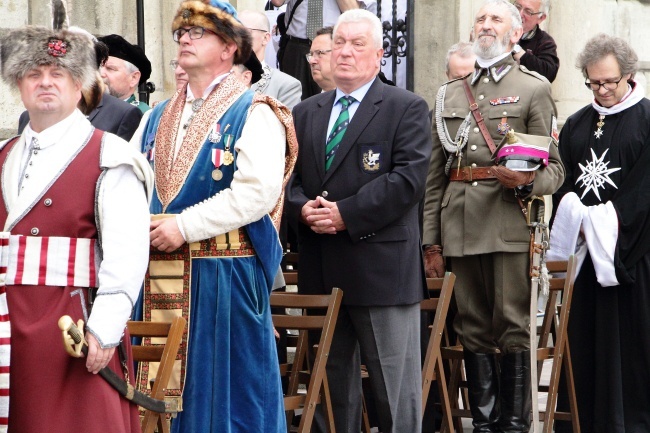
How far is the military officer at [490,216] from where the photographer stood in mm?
6594

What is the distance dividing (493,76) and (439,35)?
4095 millimetres

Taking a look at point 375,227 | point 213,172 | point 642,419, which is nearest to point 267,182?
point 213,172

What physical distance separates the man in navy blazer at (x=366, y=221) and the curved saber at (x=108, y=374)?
1481 mm

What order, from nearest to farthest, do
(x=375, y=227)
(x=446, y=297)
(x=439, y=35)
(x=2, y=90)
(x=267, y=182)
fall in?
(x=267, y=182) < (x=375, y=227) < (x=446, y=297) < (x=2, y=90) < (x=439, y=35)

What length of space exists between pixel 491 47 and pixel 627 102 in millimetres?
777

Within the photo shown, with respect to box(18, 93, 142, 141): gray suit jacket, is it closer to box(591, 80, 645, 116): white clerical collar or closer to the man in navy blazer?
the man in navy blazer

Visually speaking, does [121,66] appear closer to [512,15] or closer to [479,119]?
[479,119]

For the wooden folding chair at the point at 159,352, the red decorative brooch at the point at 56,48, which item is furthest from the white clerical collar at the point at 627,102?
the red decorative brooch at the point at 56,48

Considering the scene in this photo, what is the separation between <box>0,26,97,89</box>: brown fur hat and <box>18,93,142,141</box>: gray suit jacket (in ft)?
6.47

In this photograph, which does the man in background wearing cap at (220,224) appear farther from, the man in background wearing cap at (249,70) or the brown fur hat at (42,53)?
the brown fur hat at (42,53)

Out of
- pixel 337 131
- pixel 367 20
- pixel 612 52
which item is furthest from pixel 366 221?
pixel 612 52

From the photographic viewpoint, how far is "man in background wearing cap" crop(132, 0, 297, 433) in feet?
16.4

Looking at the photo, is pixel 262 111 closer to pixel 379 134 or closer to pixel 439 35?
pixel 379 134

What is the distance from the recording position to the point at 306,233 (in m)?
5.96
